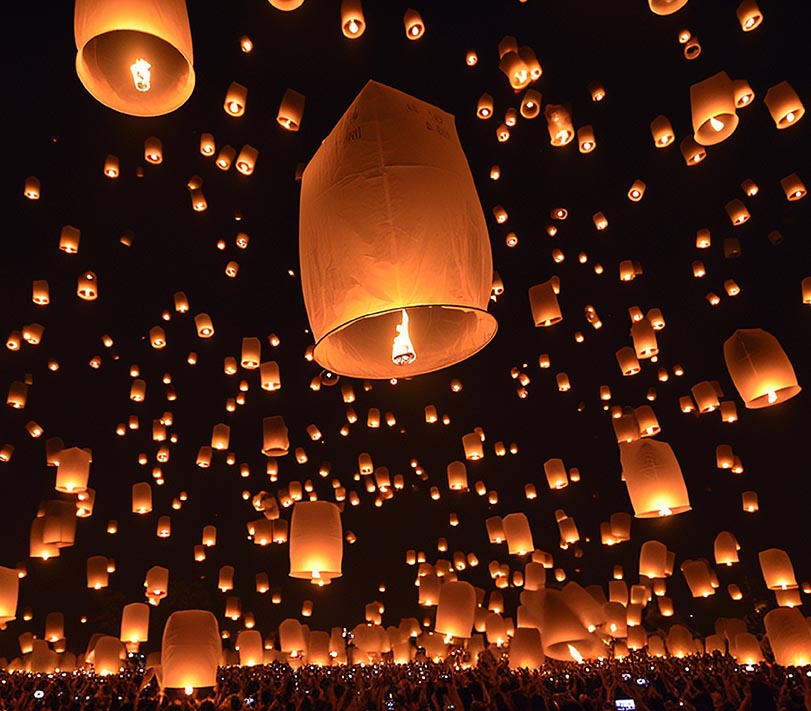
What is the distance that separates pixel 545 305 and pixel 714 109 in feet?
10.7

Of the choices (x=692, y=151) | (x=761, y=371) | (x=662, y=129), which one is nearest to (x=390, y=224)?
(x=761, y=371)

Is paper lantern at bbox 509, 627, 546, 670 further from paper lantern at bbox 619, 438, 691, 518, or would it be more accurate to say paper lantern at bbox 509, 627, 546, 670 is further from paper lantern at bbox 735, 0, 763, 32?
paper lantern at bbox 735, 0, 763, 32

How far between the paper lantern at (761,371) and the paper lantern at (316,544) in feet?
10.3

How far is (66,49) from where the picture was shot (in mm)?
8188

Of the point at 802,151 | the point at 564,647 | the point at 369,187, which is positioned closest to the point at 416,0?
the point at 802,151

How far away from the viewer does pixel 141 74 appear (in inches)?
91.7

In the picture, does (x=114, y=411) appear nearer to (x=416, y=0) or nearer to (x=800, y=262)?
(x=416, y=0)

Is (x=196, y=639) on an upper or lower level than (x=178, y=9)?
lower

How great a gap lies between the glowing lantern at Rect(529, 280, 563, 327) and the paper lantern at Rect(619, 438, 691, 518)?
2.78m

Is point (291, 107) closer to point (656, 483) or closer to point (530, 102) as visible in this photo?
point (530, 102)

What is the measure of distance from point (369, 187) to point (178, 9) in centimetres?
102

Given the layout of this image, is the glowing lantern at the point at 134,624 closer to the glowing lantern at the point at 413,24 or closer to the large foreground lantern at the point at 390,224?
the glowing lantern at the point at 413,24

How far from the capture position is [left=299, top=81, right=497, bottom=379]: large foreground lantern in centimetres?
186

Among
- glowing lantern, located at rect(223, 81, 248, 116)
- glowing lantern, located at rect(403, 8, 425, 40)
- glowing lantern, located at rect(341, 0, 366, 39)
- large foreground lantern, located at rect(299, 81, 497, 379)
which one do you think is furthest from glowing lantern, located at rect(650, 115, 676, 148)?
large foreground lantern, located at rect(299, 81, 497, 379)
